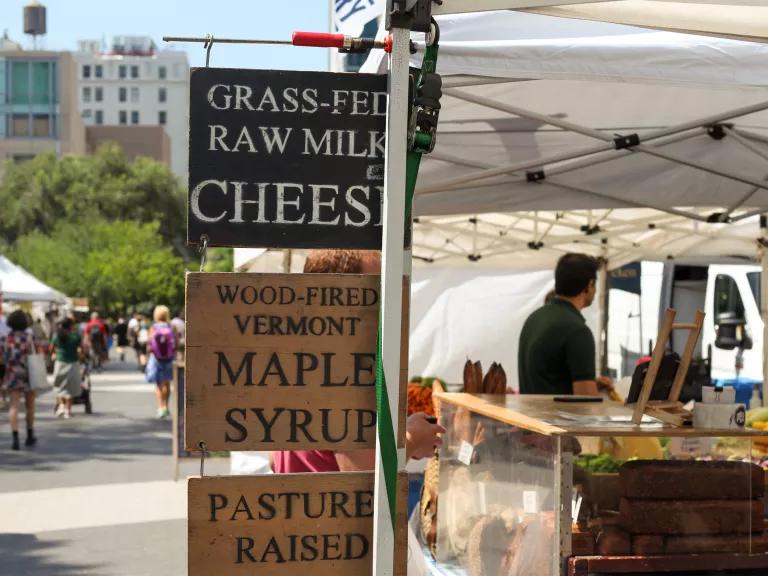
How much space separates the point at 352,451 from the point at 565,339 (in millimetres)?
2706

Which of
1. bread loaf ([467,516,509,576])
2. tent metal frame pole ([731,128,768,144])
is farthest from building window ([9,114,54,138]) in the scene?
bread loaf ([467,516,509,576])

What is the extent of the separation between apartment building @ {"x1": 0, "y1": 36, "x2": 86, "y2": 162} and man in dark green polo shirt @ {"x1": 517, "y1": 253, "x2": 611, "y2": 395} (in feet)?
351

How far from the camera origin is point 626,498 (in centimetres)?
420

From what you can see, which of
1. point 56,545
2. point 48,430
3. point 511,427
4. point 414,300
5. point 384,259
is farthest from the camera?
point 48,430

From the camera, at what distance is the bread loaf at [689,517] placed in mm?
4117

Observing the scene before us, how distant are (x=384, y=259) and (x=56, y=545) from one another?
6944 millimetres

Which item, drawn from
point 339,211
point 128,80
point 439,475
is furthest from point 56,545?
point 128,80

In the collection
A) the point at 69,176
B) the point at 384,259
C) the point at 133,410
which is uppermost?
the point at 69,176

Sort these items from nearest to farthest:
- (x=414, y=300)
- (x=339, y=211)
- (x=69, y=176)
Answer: (x=339, y=211), (x=414, y=300), (x=69, y=176)

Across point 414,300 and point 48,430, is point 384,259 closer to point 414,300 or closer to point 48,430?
point 414,300

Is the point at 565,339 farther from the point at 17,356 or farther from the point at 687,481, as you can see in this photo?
the point at 17,356

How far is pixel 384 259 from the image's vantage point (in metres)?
2.93

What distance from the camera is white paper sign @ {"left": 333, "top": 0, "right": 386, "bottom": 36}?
20.9 ft

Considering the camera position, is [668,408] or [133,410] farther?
[133,410]
